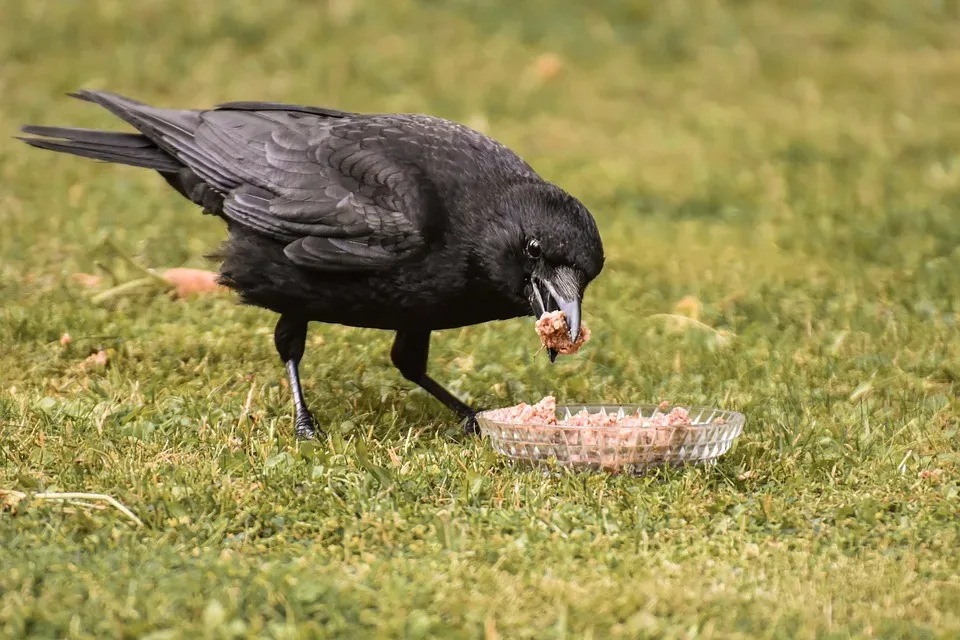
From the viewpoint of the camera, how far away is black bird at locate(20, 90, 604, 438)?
4824 millimetres

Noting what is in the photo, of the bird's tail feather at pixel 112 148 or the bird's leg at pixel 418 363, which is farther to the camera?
the bird's tail feather at pixel 112 148

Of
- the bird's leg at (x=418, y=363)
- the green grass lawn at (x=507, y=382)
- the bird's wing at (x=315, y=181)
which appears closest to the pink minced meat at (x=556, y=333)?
the green grass lawn at (x=507, y=382)

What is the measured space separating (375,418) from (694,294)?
8.27ft

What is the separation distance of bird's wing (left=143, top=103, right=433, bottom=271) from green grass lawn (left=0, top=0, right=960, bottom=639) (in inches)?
28.2

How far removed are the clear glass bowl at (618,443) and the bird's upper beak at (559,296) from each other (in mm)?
314

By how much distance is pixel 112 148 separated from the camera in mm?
5953

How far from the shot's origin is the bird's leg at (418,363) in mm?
5648

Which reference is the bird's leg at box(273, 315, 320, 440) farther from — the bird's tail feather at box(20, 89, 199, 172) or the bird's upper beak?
the bird's upper beak

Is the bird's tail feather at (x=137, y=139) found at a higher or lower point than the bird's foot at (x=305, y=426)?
higher

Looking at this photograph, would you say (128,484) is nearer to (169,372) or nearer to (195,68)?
(169,372)

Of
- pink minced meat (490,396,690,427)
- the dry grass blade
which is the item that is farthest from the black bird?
the dry grass blade

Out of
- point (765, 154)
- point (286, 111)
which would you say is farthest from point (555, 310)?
point (765, 154)

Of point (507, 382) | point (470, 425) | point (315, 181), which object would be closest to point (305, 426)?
point (470, 425)

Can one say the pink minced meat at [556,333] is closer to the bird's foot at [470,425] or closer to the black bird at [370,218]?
the black bird at [370,218]
